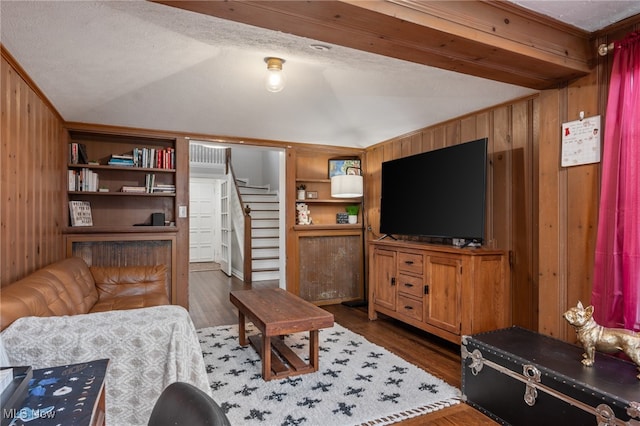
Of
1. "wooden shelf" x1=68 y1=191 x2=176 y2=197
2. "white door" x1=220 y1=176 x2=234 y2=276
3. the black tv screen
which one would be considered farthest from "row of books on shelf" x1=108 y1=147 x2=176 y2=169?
"white door" x1=220 y1=176 x2=234 y2=276

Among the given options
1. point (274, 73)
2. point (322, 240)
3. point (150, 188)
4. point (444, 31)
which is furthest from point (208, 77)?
point (322, 240)

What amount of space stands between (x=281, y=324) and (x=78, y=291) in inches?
60.7

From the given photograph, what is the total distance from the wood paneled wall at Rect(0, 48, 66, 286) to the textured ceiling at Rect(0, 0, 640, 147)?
0.53 feet

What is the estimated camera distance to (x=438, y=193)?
11.4ft

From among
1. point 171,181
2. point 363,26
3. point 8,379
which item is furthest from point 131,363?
point 171,181

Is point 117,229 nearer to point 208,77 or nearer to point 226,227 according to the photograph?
point 208,77

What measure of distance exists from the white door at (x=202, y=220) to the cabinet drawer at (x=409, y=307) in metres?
6.62

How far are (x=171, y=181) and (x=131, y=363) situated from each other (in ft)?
10.2

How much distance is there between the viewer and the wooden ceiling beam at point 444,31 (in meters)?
1.48

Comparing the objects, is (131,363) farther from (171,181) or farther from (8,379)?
(171,181)

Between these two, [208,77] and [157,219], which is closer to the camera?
[208,77]

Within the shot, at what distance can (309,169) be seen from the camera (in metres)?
5.07

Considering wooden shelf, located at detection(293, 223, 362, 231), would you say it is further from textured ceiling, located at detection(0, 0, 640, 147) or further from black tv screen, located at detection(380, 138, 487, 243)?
textured ceiling, located at detection(0, 0, 640, 147)

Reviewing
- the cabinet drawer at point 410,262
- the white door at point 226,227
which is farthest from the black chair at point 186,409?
the white door at point 226,227
